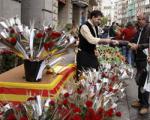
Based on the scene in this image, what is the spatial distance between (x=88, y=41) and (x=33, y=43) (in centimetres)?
184

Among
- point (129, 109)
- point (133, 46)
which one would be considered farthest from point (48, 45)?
point (129, 109)

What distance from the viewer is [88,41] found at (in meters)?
7.15

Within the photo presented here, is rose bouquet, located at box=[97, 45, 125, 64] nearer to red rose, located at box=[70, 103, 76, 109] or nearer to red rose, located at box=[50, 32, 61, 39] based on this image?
red rose, located at box=[50, 32, 61, 39]

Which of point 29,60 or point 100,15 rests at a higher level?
point 100,15

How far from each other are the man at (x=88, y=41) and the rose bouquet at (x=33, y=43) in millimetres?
1521

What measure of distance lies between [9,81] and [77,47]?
226 centimetres

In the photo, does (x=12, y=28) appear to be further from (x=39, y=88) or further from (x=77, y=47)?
(x=77, y=47)

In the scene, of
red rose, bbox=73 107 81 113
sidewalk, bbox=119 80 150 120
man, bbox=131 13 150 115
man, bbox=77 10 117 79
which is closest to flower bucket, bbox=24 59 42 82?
red rose, bbox=73 107 81 113

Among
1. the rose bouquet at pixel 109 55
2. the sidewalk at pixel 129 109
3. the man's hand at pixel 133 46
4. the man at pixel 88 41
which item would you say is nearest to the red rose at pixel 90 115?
the man at pixel 88 41

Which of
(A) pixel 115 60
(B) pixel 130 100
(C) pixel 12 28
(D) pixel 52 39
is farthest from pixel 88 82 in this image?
(A) pixel 115 60

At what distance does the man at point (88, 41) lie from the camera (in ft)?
23.5

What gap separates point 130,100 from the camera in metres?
9.38

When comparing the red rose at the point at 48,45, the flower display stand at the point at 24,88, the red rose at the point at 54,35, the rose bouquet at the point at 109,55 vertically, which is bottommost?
the rose bouquet at the point at 109,55

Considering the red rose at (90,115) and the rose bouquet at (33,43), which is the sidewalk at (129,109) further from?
the red rose at (90,115)
